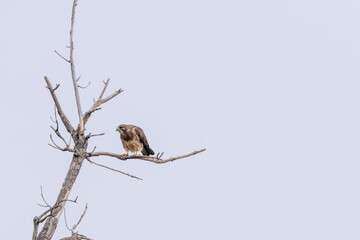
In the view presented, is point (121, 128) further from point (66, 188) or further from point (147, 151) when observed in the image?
point (66, 188)

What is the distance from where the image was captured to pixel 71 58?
750cm

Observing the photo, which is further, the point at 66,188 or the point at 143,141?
the point at 143,141

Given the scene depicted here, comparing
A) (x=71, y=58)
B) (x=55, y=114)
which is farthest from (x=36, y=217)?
(x=71, y=58)

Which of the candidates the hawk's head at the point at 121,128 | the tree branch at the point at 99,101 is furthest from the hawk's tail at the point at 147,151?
the tree branch at the point at 99,101

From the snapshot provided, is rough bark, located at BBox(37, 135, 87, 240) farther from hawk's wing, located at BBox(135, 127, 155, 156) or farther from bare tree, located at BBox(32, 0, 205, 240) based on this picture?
hawk's wing, located at BBox(135, 127, 155, 156)

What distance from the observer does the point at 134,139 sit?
11031 mm

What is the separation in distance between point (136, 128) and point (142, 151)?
48cm

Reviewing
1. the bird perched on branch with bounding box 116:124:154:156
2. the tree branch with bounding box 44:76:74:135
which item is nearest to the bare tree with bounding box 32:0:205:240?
the tree branch with bounding box 44:76:74:135

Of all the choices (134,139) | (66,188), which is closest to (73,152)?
(66,188)

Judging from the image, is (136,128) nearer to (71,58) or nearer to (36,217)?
(71,58)

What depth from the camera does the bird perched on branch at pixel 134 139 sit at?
11047mm

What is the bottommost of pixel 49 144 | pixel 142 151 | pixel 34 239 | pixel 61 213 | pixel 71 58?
pixel 34 239

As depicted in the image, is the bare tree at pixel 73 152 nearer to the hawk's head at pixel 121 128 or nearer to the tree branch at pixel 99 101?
the tree branch at pixel 99 101

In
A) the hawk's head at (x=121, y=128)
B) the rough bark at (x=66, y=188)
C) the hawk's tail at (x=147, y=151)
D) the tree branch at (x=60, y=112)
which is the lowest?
the rough bark at (x=66, y=188)
